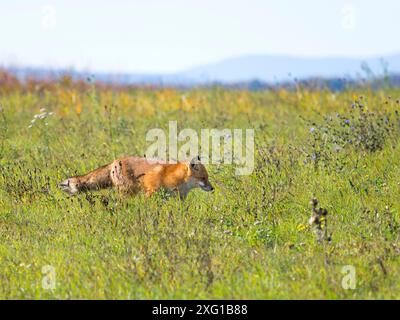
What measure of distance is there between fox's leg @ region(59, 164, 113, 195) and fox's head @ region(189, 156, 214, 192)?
3.31 ft

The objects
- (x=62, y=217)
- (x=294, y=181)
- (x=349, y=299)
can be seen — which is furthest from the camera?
(x=294, y=181)

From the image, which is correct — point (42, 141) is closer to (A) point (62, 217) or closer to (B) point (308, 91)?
(A) point (62, 217)

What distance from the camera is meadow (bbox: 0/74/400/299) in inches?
210

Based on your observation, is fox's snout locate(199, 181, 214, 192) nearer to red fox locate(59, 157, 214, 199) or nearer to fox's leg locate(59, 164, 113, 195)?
red fox locate(59, 157, 214, 199)

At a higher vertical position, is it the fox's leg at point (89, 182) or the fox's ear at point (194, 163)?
the fox's ear at point (194, 163)

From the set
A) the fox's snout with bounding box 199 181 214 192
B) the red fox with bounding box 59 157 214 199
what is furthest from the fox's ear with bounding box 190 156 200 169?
the fox's snout with bounding box 199 181 214 192

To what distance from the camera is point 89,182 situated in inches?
325

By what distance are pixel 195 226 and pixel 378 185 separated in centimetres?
250

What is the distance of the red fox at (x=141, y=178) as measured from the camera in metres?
8.23

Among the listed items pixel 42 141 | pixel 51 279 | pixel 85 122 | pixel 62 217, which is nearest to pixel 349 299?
pixel 51 279

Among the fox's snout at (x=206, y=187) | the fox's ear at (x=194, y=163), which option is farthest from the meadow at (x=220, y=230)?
the fox's ear at (x=194, y=163)

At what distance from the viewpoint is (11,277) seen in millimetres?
5723

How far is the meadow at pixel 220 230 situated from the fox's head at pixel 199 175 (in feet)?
0.58

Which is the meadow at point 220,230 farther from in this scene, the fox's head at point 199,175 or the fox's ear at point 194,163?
the fox's ear at point 194,163
